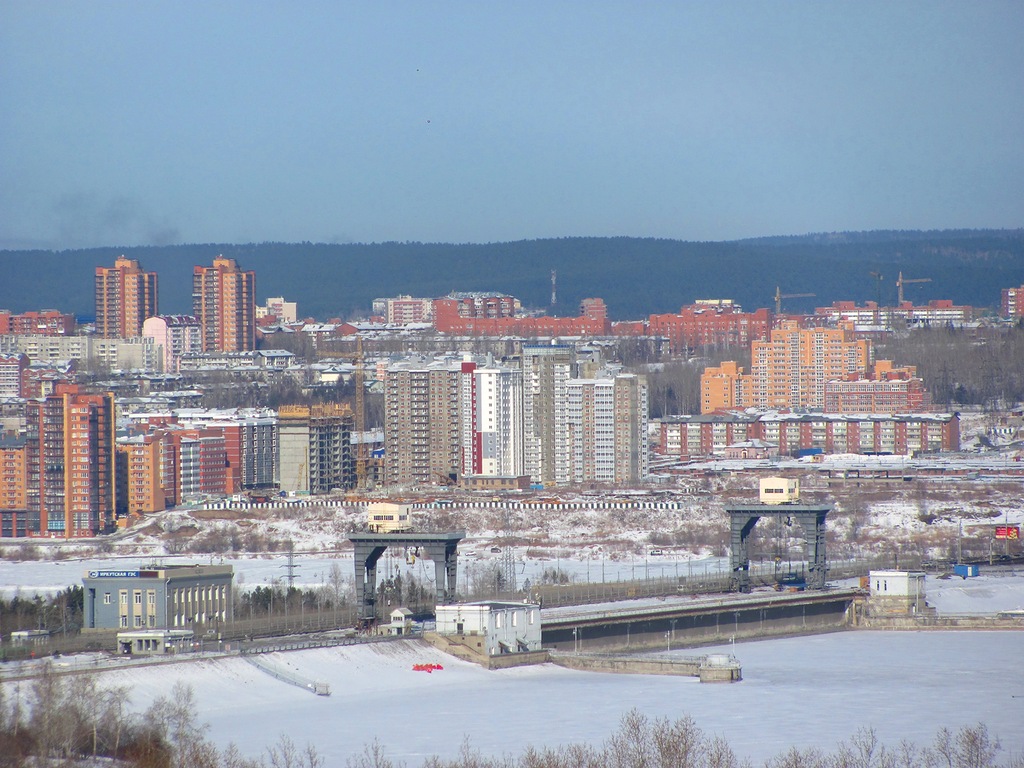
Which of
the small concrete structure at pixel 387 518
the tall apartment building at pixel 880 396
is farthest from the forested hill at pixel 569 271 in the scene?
the small concrete structure at pixel 387 518

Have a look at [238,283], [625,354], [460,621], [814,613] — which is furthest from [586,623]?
[238,283]

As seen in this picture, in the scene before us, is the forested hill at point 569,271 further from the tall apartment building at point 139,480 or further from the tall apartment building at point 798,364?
the tall apartment building at point 139,480

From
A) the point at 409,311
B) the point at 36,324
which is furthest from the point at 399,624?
the point at 409,311

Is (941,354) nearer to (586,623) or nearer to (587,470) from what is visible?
(587,470)

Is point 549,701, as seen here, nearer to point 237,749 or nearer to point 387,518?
point 237,749

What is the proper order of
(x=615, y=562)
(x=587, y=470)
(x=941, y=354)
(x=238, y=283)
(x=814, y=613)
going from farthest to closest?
(x=238, y=283), (x=941, y=354), (x=587, y=470), (x=615, y=562), (x=814, y=613)

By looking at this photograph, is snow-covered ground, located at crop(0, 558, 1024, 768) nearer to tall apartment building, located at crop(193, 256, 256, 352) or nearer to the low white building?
the low white building

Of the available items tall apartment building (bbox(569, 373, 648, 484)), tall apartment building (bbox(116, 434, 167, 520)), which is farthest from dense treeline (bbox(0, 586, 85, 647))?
tall apartment building (bbox(569, 373, 648, 484))
